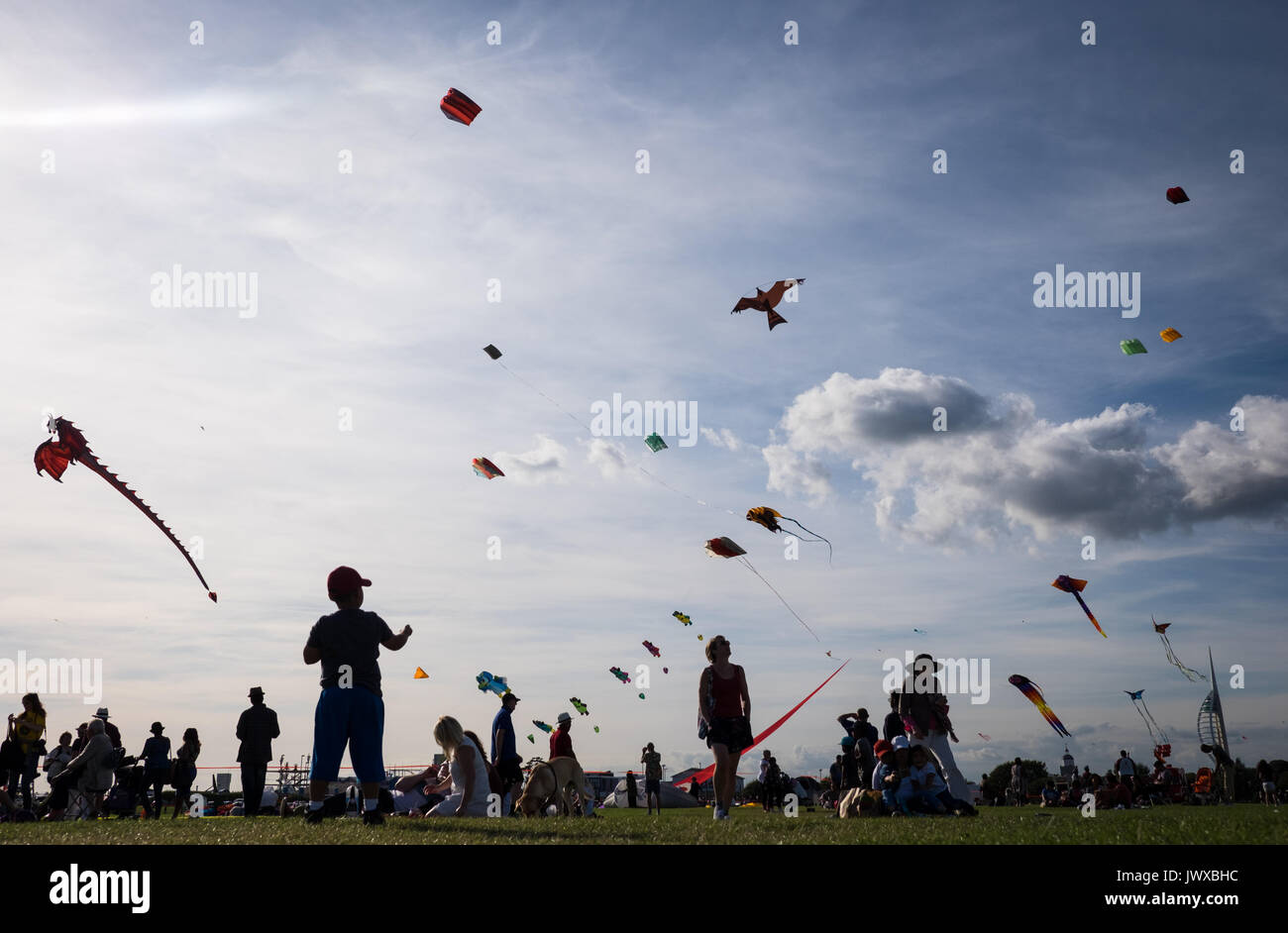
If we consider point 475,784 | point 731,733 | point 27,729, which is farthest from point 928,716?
point 27,729

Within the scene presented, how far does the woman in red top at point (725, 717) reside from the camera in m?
12.2

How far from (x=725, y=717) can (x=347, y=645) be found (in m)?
5.05

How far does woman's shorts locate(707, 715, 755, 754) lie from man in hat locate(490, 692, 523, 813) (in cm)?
572

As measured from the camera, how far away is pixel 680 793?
43938mm

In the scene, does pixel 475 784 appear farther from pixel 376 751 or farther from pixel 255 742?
pixel 376 751

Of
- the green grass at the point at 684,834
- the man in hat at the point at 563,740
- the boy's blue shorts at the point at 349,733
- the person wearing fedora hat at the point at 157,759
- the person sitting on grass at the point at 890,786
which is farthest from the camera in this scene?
the person wearing fedora hat at the point at 157,759

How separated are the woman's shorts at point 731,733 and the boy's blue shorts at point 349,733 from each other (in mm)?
4386

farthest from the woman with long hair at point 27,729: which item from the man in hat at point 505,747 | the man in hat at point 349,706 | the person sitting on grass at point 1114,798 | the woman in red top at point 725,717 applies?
the person sitting on grass at point 1114,798

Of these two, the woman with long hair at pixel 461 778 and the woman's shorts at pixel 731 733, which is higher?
the woman's shorts at pixel 731 733

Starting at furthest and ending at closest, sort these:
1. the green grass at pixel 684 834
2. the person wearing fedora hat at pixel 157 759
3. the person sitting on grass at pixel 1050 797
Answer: the person sitting on grass at pixel 1050 797 < the person wearing fedora hat at pixel 157 759 < the green grass at pixel 684 834

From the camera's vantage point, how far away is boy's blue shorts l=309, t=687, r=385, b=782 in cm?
901

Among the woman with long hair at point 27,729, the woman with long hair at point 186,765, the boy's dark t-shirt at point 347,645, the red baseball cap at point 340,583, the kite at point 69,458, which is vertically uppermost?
the kite at point 69,458

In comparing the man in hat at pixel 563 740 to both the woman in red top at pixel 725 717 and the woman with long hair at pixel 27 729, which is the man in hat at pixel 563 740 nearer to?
the woman in red top at pixel 725 717
